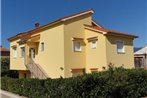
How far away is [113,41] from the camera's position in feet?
84.8

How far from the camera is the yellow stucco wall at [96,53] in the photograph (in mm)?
24969

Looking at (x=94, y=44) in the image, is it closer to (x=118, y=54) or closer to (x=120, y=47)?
(x=118, y=54)

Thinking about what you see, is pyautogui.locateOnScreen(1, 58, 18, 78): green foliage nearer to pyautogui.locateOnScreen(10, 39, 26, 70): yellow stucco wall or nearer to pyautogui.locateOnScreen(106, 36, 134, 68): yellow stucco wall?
pyautogui.locateOnScreen(10, 39, 26, 70): yellow stucco wall

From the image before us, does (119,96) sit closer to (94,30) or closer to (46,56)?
(94,30)

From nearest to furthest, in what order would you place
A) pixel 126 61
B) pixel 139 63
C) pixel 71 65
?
pixel 71 65
pixel 126 61
pixel 139 63

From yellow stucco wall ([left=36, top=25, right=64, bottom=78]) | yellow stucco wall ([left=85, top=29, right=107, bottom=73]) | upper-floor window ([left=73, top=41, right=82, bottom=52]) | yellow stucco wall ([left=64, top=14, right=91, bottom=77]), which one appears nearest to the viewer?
yellow stucco wall ([left=85, top=29, right=107, bottom=73])

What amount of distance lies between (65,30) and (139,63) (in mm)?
14837

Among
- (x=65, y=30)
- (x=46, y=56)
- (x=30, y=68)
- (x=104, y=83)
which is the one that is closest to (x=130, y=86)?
(x=104, y=83)

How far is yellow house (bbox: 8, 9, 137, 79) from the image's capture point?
25172 millimetres

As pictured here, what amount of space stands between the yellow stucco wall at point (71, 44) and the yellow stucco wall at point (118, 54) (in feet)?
10.1

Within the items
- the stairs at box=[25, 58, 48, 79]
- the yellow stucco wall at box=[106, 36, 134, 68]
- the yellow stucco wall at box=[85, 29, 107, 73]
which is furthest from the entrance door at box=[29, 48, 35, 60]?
the yellow stucco wall at box=[106, 36, 134, 68]

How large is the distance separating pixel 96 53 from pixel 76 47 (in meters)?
2.26

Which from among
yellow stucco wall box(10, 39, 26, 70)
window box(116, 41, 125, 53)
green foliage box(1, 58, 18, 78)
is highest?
window box(116, 41, 125, 53)

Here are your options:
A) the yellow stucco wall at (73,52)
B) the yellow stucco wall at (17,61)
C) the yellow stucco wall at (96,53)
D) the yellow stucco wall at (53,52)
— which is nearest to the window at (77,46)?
the yellow stucco wall at (73,52)
